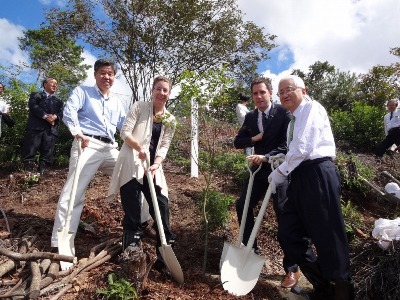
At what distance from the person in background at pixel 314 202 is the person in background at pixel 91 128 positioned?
203cm

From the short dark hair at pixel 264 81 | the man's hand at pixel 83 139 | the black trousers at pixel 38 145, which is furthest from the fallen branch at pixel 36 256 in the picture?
the black trousers at pixel 38 145

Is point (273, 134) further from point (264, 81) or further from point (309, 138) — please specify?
point (309, 138)

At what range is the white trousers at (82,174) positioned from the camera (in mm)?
3773

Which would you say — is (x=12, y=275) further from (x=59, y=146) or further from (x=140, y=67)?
(x=140, y=67)

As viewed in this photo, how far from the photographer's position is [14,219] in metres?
4.70

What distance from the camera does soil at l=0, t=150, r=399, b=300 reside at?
3.27 m

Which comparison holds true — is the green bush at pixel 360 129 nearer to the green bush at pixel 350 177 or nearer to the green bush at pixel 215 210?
the green bush at pixel 350 177

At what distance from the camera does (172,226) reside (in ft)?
16.2

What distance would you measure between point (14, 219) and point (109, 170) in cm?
159

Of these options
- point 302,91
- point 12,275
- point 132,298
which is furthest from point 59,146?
point 302,91

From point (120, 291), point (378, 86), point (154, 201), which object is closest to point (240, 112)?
point (154, 201)

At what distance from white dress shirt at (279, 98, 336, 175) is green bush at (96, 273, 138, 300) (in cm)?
163

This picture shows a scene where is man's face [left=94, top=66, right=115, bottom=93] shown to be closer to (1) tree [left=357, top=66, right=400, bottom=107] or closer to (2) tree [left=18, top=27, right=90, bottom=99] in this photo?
(2) tree [left=18, top=27, right=90, bottom=99]

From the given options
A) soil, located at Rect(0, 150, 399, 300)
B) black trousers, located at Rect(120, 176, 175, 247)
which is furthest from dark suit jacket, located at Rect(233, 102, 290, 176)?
soil, located at Rect(0, 150, 399, 300)
